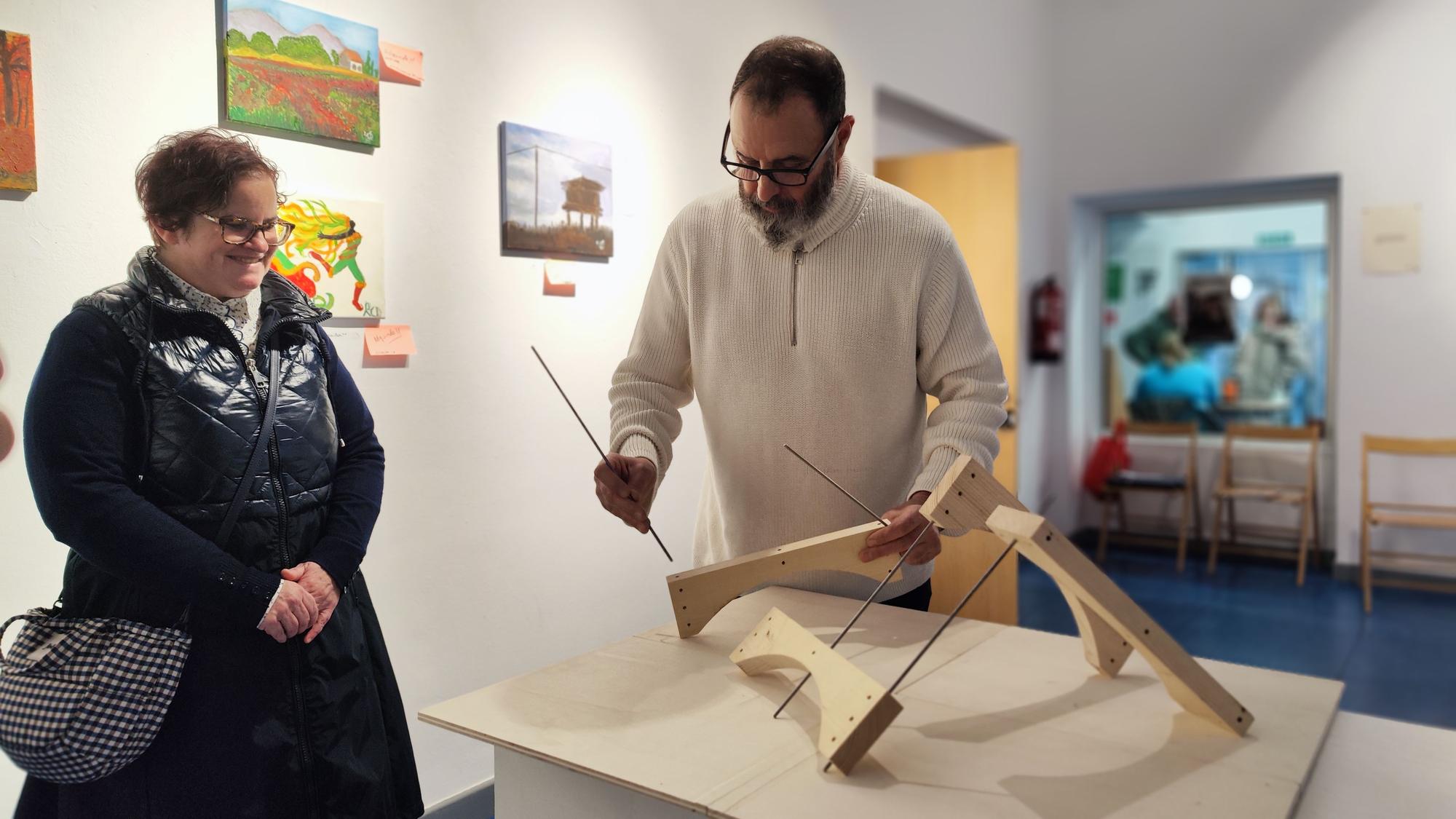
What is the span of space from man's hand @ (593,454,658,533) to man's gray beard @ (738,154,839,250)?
484 mm

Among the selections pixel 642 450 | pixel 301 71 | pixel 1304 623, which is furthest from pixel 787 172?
pixel 1304 623

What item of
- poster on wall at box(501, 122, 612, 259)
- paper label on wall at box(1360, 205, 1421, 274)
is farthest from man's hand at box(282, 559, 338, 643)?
paper label on wall at box(1360, 205, 1421, 274)

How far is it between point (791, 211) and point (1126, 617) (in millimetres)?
945

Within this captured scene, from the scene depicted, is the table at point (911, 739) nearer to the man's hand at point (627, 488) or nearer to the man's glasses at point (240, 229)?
the man's hand at point (627, 488)

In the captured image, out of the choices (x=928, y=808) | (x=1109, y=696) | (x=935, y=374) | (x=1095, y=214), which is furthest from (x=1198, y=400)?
(x=928, y=808)

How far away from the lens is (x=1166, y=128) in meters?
6.00

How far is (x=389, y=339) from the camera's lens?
2402 millimetres

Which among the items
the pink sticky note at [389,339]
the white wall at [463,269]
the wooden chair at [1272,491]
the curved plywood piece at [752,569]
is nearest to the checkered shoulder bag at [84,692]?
the white wall at [463,269]

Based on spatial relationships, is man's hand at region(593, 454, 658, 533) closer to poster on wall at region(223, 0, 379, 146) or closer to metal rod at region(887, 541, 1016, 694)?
metal rod at region(887, 541, 1016, 694)

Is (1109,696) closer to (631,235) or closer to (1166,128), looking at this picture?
(631,235)

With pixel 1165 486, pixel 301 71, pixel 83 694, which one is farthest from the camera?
pixel 1165 486

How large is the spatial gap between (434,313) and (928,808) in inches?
73.8

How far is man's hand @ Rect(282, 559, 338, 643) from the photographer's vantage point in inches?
65.2

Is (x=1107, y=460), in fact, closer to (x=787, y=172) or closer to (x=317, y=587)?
(x=787, y=172)
